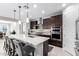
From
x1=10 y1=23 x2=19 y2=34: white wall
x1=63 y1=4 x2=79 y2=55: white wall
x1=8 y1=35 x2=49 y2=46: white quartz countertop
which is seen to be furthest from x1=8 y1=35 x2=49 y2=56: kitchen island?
x1=63 y1=4 x2=79 y2=55: white wall

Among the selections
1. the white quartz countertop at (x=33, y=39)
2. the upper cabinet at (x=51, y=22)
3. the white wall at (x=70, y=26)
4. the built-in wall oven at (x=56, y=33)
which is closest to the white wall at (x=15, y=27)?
the white quartz countertop at (x=33, y=39)

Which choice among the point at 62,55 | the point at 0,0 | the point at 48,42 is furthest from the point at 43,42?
the point at 0,0

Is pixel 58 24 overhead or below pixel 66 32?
overhead

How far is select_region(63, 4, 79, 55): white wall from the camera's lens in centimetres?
194

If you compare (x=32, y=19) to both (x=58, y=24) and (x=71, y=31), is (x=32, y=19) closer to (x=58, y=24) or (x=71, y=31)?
(x=58, y=24)

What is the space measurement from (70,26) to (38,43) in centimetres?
80

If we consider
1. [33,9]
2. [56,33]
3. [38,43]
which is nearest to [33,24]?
[33,9]

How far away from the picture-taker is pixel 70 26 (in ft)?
6.55

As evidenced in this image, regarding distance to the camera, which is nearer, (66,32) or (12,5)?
(12,5)

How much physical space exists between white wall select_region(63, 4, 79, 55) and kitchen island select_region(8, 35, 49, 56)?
1.42 ft

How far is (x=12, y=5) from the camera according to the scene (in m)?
1.92

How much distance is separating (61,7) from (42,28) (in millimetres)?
617

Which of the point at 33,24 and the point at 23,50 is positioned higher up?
the point at 33,24

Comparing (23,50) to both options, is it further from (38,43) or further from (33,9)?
(33,9)
